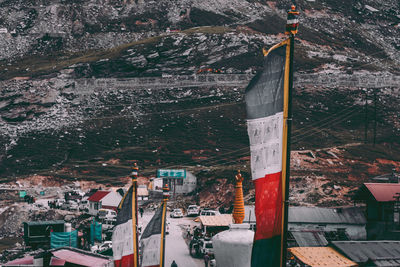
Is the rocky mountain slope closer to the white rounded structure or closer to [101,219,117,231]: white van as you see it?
[101,219,117,231]: white van

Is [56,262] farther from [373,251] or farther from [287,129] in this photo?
[287,129]

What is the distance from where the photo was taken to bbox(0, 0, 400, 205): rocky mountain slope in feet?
286

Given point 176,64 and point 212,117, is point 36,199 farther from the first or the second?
point 176,64

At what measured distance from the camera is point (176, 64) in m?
115

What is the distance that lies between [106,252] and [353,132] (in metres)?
59.3

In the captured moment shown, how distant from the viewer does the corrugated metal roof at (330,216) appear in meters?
44.3

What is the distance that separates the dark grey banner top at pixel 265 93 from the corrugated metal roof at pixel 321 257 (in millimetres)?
25191

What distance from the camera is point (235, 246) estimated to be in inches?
456

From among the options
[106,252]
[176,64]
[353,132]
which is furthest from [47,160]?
[106,252]

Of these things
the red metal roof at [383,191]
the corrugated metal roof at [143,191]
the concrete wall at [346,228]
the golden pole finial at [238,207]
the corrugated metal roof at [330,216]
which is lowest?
the corrugated metal roof at [143,191]

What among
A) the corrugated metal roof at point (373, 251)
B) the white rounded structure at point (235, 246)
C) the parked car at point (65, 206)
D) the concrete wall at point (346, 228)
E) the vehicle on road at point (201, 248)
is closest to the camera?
the white rounded structure at point (235, 246)

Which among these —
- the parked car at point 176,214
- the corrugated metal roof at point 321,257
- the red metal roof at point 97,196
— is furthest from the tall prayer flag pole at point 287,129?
the red metal roof at point 97,196

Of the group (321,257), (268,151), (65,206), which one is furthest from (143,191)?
(268,151)

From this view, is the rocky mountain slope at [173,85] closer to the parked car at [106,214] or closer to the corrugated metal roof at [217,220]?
the parked car at [106,214]
